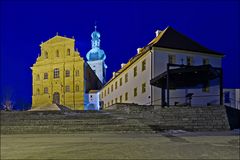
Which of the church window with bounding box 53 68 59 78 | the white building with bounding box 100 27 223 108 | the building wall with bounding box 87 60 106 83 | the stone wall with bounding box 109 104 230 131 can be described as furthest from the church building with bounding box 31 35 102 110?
the stone wall with bounding box 109 104 230 131

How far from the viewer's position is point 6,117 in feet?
66.8

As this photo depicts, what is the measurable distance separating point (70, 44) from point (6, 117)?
127 ft

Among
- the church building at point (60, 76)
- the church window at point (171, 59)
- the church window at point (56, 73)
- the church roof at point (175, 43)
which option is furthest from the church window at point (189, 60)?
the church window at point (56, 73)

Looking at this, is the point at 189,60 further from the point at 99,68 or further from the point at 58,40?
the point at 99,68

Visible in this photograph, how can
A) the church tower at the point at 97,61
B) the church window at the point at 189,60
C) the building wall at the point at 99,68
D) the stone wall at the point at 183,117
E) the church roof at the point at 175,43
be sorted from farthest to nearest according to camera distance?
the church tower at the point at 97,61, the building wall at the point at 99,68, the church window at the point at 189,60, the church roof at the point at 175,43, the stone wall at the point at 183,117

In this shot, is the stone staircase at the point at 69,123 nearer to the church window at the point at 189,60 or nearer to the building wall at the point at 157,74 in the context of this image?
the building wall at the point at 157,74

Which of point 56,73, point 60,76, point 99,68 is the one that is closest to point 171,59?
point 60,76

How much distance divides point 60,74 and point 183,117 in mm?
41619

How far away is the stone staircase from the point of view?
1727cm

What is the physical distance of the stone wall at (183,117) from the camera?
18562 mm

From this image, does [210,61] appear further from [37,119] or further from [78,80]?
[78,80]

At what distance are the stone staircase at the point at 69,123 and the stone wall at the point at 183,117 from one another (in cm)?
91

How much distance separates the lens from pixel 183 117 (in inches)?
779

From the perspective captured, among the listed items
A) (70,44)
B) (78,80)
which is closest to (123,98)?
(78,80)
